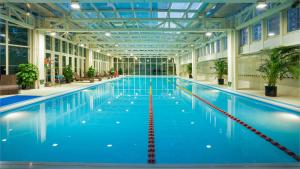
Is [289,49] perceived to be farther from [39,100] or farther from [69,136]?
[39,100]

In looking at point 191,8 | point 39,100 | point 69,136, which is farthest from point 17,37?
point 69,136

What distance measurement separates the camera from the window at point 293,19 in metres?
9.06

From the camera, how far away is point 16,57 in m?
12.7

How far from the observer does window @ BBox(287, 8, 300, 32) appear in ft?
29.7

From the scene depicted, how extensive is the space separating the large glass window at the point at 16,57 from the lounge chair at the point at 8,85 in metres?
1.77

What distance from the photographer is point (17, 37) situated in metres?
12.6

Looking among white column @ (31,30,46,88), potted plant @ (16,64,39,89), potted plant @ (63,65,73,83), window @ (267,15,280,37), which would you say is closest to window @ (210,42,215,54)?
window @ (267,15,280,37)

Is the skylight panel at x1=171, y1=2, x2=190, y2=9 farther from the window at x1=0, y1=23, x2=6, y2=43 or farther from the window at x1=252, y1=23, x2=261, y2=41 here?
the window at x1=0, y1=23, x2=6, y2=43

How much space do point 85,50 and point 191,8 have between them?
16178 mm

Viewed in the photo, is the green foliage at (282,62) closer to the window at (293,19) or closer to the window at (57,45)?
the window at (293,19)

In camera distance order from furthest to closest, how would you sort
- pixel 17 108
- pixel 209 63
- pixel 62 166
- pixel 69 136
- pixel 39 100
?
1. pixel 209 63
2. pixel 39 100
3. pixel 17 108
4. pixel 69 136
5. pixel 62 166

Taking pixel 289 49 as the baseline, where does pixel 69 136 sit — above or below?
below

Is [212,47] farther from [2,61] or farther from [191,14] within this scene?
[2,61]

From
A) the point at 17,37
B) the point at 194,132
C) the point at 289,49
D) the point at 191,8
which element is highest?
the point at 191,8
